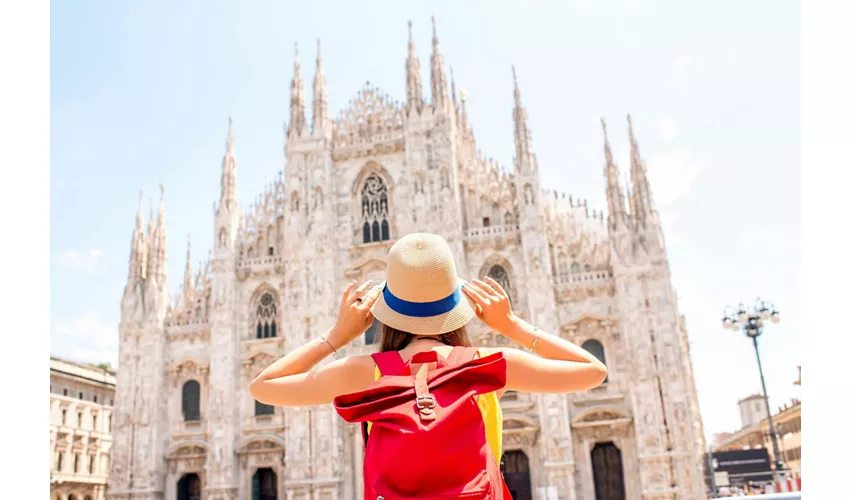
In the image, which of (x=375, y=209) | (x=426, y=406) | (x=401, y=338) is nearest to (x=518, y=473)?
(x=375, y=209)

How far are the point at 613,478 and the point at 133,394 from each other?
18450mm

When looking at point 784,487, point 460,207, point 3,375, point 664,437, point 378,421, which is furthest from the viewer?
point 460,207

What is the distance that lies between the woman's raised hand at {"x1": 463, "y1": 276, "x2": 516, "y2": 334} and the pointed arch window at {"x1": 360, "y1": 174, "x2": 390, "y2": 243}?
1037 inches

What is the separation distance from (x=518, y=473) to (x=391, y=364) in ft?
78.6

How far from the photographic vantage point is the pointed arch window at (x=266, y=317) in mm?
29266

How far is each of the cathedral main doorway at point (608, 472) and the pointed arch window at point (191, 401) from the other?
15.2 meters

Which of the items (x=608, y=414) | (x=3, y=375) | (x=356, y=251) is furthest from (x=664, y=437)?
(x=3, y=375)

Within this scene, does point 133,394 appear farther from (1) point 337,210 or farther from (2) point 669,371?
(2) point 669,371

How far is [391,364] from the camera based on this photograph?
240cm

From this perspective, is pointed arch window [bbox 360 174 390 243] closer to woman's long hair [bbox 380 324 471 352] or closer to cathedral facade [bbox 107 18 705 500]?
cathedral facade [bbox 107 18 705 500]

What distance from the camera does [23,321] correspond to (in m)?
4.55

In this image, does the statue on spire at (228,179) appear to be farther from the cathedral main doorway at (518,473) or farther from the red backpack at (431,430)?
the red backpack at (431,430)

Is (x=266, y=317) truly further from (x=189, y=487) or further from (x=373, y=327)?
(x=189, y=487)

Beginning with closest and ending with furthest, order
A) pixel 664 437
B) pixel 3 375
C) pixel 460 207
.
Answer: pixel 3 375 → pixel 664 437 → pixel 460 207
